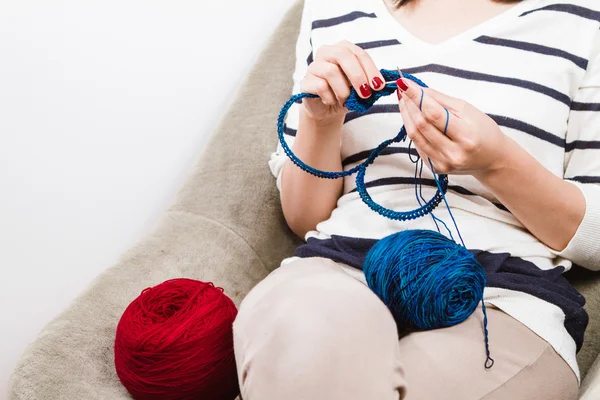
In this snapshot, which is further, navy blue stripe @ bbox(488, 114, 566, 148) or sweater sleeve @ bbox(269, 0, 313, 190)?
sweater sleeve @ bbox(269, 0, 313, 190)

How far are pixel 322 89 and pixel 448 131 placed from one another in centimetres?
17

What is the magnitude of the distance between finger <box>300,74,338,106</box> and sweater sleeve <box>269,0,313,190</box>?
0.19m

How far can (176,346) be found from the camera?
28.0 inches

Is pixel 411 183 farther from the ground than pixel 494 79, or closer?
closer

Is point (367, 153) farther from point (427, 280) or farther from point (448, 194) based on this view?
point (427, 280)

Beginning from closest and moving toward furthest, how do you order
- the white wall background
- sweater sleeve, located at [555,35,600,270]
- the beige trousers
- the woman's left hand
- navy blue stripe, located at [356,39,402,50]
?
the beige trousers < the woman's left hand < sweater sleeve, located at [555,35,600,270] < navy blue stripe, located at [356,39,402,50] < the white wall background

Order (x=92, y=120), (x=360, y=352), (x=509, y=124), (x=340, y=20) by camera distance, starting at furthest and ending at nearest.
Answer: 1. (x=92, y=120)
2. (x=340, y=20)
3. (x=509, y=124)
4. (x=360, y=352)

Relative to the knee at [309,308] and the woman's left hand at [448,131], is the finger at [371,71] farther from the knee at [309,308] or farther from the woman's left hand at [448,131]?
the knee at [309,308]

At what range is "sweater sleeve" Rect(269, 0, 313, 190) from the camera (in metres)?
0.92

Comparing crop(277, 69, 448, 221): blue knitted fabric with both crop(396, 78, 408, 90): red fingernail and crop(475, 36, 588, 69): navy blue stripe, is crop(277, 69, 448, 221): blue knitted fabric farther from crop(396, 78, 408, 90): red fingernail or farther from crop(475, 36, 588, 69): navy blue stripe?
crop(475, 36, 588, 69): navy blue stripe

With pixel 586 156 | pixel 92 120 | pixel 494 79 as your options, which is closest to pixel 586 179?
pixel 586 156

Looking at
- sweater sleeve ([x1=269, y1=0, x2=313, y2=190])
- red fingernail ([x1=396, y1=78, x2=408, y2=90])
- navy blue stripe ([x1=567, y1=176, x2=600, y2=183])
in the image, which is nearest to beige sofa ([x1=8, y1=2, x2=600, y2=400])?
sweater sleeve ([x1=269, y1=0, x2=313, y2=190])

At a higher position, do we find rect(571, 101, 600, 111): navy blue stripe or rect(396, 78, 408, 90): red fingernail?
rect(396, 78, 408, 90): red fingernail

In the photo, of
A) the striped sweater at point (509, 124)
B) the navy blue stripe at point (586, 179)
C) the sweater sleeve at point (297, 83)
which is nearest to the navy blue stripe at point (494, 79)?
the striped sweater at point (509, 124)
